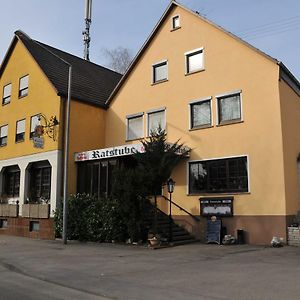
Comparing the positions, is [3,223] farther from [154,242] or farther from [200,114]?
[200,114]

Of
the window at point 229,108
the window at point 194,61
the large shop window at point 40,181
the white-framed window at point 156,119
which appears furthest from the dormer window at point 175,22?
the large shop window at point 40,181

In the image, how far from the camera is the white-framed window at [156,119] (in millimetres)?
22750

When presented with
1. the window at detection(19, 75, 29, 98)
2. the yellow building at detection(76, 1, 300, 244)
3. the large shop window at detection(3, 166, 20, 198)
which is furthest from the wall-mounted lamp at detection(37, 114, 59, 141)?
the large shop window at detection(3, 166, 20, 198)

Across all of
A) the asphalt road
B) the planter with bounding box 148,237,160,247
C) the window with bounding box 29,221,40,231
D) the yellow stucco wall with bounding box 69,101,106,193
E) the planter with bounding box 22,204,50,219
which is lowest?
the asphalt road

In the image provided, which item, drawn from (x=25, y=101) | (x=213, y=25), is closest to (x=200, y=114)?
(x=213, y=25)

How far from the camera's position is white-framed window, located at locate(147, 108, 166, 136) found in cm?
2275

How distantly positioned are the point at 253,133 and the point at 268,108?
1239 mm

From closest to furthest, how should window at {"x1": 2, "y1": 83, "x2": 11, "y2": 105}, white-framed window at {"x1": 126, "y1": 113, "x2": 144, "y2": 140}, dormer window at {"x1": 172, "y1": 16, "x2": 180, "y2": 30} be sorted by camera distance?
dormer window at {"x1": 172, "y1": 16, "x2": 180, "y2": 30} < white-framed window at {"x1": 126, "y1": 113, "x2": 144, "y2": 140} < window at {"x1": 2, "y1": 83, "x2": 11, "y2": 105}

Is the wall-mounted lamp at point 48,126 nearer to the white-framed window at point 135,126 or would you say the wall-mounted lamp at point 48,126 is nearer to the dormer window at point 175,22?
the white-framed window at point 135,126

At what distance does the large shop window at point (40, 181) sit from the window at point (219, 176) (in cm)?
852

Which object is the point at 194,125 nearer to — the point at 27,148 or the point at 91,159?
the point at 91,159

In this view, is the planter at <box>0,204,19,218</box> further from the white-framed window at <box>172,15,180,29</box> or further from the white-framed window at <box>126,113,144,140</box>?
the white-framed window at <box>172,15,180,29</box>

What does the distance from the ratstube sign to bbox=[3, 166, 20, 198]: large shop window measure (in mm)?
6032

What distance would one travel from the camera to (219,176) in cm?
1988
